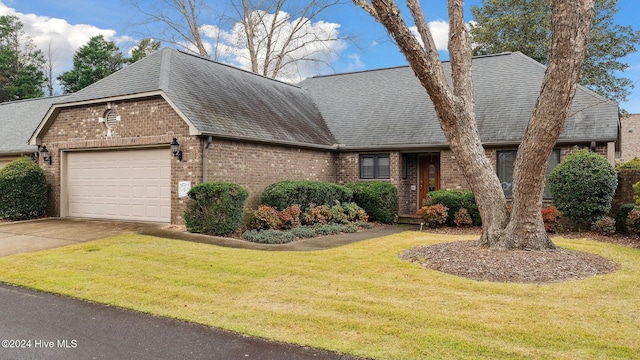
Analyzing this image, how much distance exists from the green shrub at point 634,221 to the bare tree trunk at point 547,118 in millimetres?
4287

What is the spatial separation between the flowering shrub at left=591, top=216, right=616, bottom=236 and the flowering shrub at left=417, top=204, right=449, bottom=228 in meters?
3.99

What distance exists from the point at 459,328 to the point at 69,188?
14.5m

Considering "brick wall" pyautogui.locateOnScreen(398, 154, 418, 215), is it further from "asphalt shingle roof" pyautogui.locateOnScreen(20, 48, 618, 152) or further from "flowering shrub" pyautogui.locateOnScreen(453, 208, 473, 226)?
"flowering shrub" pyautogui.locateOnScreen(453, 208, 473, 226)

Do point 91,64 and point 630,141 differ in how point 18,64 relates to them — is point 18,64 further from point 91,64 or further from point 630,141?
point 630,141

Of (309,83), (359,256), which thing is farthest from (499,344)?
(309,83)

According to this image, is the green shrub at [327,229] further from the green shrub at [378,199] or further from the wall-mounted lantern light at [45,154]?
the wall-mounted lantern light at [45,154]

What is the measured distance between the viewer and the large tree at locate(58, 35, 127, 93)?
35.3 metres

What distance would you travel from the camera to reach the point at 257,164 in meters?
13.6

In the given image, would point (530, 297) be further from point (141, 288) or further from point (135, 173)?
point (135, 173)

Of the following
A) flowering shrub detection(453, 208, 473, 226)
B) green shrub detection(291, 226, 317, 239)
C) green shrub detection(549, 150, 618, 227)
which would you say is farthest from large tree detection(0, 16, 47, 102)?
green shrub detection(549, 150, 618, 227)

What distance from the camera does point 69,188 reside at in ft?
49.5

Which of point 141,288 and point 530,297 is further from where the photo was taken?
point 141,288

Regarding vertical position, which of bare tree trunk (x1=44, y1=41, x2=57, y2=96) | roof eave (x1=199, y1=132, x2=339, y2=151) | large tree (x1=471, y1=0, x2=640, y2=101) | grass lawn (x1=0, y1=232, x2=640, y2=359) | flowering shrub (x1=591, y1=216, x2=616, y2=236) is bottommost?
grass lawn (x1=0, y1=232, x2=640, y2=359)

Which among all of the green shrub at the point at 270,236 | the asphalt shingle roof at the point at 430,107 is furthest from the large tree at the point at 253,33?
the green shrub at the point at 270,236
